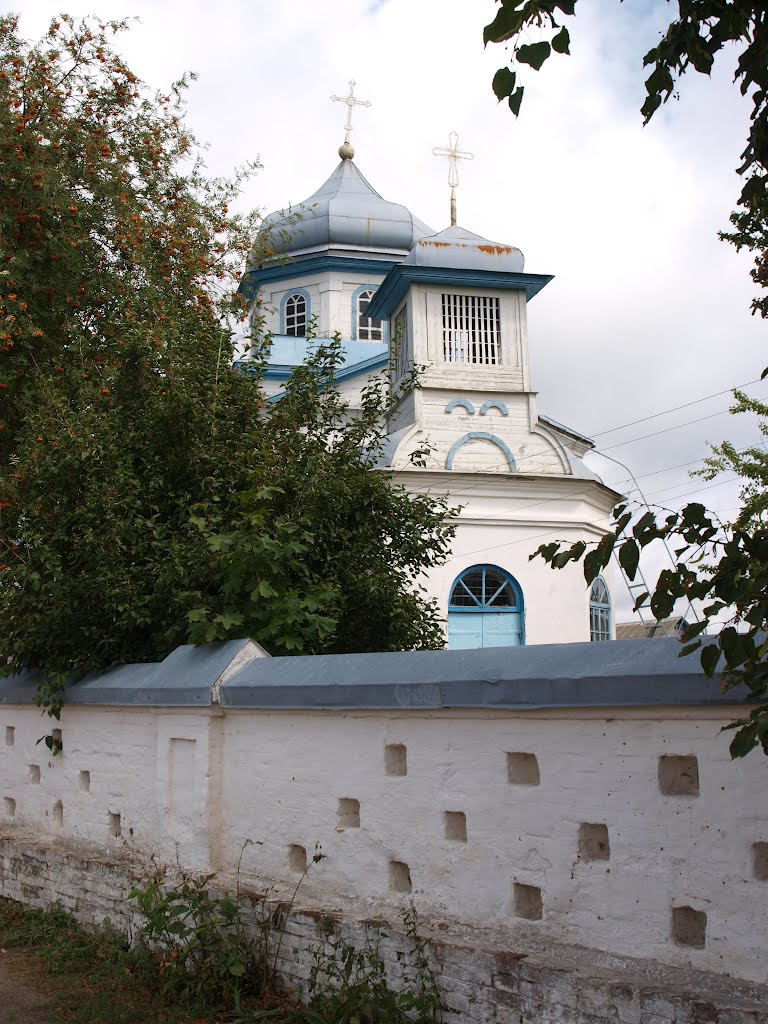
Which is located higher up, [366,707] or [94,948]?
[366,707]

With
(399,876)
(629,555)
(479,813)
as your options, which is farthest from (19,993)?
(629,555)

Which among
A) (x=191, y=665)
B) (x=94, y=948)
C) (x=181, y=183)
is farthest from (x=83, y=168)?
(x=94, y=948)

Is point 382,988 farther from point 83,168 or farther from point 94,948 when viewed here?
point 83,168

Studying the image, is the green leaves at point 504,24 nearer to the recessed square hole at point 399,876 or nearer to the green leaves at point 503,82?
the green leaves at point 503,82

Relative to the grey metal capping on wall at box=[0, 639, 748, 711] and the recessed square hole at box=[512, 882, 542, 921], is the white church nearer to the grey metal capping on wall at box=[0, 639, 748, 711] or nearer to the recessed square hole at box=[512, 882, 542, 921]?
the grey metal capping on wall at box=[0, 639, 748, 711]

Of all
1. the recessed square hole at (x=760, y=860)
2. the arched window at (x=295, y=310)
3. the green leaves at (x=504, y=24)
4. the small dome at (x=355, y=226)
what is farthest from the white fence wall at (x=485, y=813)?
the small dome at (x=355, y=226)

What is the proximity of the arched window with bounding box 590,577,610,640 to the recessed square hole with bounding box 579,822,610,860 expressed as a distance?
13.2 metres

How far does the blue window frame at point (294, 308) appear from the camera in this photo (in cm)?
2552

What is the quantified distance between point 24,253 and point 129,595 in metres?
4.48

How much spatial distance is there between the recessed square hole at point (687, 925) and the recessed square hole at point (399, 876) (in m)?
1.43

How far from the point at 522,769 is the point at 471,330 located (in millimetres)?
13639

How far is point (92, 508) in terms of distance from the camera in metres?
6.92

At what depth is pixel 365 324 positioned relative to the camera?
2516cm

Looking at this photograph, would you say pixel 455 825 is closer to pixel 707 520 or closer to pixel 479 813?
pixel 479 813
